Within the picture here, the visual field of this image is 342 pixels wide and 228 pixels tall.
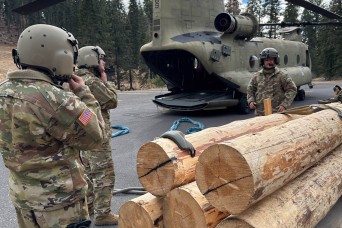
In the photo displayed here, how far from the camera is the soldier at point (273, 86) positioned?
563 centimetres

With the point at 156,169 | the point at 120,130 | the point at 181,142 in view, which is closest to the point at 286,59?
the point at 120,130

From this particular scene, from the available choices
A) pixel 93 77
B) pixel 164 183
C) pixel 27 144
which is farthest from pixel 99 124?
pixel 93 77

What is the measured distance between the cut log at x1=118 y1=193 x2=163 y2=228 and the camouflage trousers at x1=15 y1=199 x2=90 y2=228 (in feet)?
2.00

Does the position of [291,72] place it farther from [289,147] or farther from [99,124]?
[99,124]

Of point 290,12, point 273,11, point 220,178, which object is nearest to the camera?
point 220,178

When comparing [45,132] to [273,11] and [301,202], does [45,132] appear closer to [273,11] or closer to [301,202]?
[301,202]

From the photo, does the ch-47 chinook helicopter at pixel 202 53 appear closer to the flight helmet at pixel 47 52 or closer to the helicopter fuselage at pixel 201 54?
the helicopter fuselage at pixel 201 54

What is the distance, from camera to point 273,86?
18.9 feet

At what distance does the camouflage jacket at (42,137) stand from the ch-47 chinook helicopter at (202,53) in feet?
26.2

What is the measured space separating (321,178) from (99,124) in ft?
7.97

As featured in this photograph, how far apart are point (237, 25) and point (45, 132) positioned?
377 inches

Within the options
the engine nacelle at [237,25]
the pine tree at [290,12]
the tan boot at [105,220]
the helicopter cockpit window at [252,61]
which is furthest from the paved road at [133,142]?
the pine tree at [290,12]

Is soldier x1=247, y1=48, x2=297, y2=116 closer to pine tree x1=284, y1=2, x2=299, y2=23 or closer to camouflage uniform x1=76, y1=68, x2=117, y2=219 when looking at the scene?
camouflage uniform x1=76, y1=68, x2=117, y2=219

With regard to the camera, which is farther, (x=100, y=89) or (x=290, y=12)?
(x=290, y=12)
